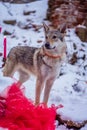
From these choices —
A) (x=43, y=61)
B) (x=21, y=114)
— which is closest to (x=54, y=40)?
(x=43, y=61)

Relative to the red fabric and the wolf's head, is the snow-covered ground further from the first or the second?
the red fabric

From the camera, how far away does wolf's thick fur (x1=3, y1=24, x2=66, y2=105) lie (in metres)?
4.71

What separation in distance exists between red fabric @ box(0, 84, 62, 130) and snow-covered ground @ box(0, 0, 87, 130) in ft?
2.77

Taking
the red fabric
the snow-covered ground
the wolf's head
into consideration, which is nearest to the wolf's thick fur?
the wolf's head

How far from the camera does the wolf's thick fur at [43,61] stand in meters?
4.71

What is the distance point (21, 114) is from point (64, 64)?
19.6 ft

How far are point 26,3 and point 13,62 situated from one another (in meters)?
6.95

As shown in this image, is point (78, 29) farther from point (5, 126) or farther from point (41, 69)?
point (5, 126)

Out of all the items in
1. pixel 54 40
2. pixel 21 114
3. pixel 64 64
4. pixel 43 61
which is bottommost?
pixel 64 64

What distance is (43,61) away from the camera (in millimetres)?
4840

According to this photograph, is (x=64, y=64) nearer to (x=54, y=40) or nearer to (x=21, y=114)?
(x=54, y=40)

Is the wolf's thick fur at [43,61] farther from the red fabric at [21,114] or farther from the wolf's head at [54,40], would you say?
the red fabric at [21,114]

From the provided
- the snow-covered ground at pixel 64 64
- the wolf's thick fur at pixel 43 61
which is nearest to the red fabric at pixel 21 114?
the snow-covered ground at pixel 64 64

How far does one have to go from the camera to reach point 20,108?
6.74ft
